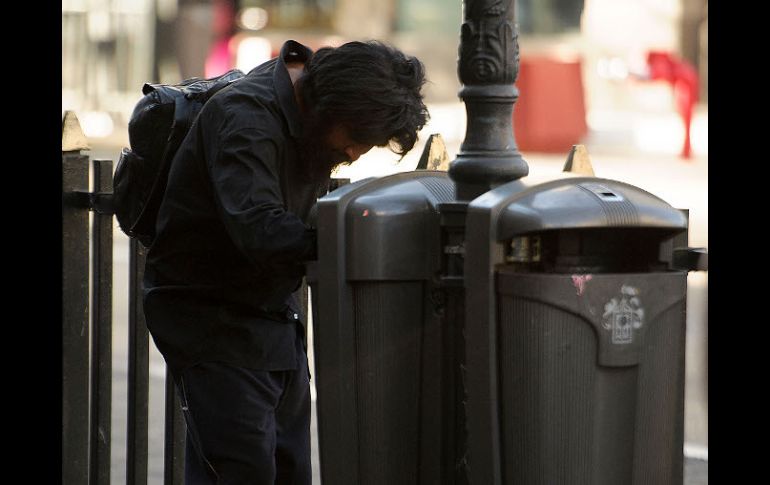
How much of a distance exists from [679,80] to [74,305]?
50.5ft

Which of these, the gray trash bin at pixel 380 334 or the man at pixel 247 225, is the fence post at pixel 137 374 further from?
the gray trash bin at pixel 380 334

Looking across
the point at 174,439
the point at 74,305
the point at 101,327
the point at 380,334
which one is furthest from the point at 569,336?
the point at 74,305

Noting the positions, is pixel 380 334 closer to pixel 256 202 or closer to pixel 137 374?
pixel 256 202

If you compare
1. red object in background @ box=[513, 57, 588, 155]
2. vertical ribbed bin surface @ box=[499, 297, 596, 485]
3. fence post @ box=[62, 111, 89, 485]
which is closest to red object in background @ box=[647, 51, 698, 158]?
red object in background @ box=[513, 57, 588, 155]

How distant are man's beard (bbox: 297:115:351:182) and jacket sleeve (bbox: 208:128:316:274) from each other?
11 cm

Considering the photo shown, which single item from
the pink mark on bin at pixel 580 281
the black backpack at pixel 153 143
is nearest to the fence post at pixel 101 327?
the black backpack at pixel 153 143

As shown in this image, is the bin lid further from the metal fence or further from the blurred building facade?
the blurred building facade

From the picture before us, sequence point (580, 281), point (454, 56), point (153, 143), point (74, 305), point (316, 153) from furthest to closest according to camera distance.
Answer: point (454, 56) < point (74, 305) < point (153, 143) < point (316, 153) < point (580, 281)

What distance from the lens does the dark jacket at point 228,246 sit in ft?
9.60

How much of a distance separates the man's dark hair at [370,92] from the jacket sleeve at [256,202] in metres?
0.16

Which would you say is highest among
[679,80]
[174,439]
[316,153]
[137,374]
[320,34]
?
[320,34]

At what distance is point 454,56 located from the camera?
24453mm
